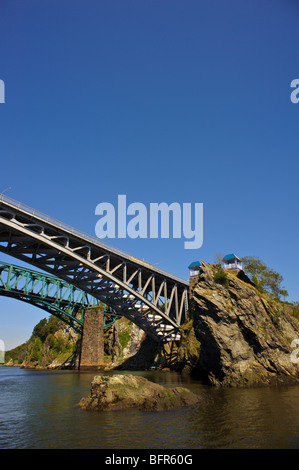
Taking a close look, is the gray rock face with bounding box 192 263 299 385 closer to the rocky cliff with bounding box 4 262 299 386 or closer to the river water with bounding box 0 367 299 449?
the rocky cliff with bounding box 4 262 299 386

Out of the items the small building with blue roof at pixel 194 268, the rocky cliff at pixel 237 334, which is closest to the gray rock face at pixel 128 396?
the rocky cliff at pixel 237 334

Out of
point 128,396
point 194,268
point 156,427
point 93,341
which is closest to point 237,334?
point 128,396

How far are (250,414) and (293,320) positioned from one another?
30.6 m

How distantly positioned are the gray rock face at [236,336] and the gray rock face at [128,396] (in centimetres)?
1115

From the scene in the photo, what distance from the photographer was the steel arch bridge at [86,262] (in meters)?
32.9

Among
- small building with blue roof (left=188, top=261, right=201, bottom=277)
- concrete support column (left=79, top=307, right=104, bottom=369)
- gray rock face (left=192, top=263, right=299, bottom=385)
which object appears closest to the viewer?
gray rock face (left=192, top=263, right=299, bottom=385)

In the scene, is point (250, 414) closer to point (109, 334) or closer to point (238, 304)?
point (238, 304)

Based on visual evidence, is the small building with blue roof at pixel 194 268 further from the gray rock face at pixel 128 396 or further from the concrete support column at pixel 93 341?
the gray rock face at pixel 128 396

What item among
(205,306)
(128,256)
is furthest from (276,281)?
(205,306)

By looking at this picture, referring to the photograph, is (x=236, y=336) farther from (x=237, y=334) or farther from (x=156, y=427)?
(x=156, y=427)

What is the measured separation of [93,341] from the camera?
57031 mm

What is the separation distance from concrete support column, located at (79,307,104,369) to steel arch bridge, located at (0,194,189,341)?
9702 mm

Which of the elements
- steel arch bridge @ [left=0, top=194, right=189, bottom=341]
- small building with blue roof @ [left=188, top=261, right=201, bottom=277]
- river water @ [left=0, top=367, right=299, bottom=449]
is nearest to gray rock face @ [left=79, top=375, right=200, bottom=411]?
river water @ [left=0, top=367, right=299, bottom=449]

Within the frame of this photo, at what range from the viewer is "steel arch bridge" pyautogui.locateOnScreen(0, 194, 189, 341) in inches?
1294
